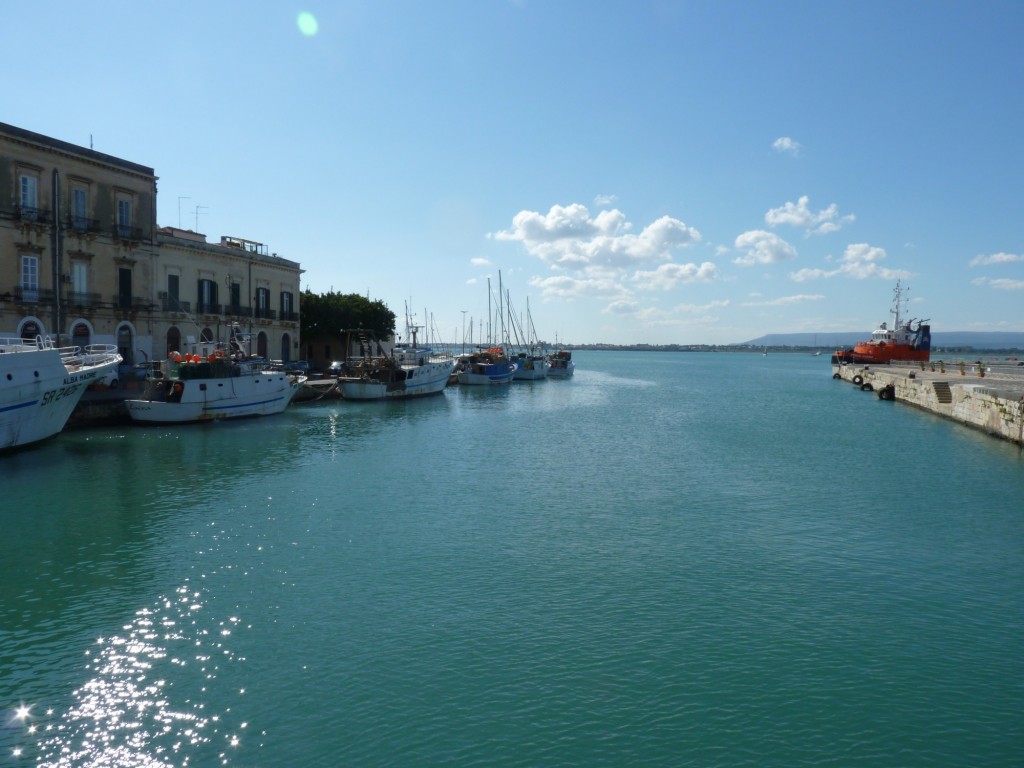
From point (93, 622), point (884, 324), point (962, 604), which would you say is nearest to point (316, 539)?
point (93, 622)

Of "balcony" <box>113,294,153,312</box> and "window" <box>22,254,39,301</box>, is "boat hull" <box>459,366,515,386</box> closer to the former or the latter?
"balcony" <box>113,294,153,312</box>

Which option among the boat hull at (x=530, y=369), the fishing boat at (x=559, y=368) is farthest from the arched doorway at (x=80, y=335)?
the fishing boat at (x=559, y=368)

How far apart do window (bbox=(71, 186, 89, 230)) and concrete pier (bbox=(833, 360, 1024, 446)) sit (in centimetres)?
4993

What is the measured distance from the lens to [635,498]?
74.3ft

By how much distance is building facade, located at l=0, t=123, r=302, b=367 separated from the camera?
37.1 meters

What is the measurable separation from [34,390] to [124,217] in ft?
62.1

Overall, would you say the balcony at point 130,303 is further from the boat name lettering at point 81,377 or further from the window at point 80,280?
the boat name lettering at point 81,377

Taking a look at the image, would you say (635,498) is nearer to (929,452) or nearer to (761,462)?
(761,462)

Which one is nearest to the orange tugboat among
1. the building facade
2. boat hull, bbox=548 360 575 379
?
boat hull, bbox=548 360 575 379

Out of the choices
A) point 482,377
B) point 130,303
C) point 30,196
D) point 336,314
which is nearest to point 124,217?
point 130,303

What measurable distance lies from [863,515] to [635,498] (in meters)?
6.63

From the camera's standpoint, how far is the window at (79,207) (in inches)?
1569

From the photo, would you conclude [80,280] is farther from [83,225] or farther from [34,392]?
[34,392]

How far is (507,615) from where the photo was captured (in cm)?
1295
